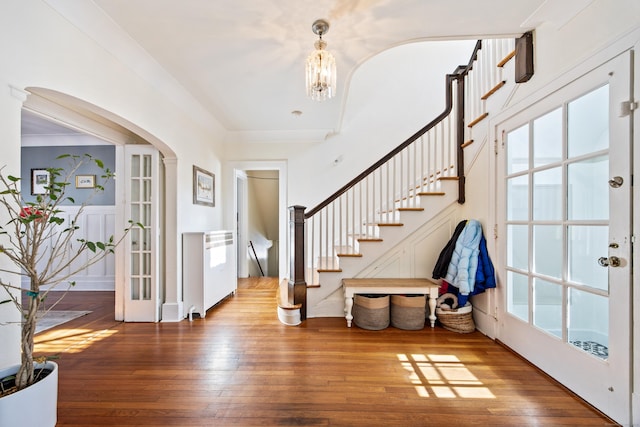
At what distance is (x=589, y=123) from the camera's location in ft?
5.79

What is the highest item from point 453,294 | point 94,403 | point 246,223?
point 246,223

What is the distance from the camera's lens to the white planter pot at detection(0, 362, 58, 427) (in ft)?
4.03

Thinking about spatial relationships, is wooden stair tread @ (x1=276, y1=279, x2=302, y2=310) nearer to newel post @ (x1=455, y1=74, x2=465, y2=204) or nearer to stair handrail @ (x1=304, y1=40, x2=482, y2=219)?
stair handrail @ (x1=304, y1=40, x2=482, y2=219)

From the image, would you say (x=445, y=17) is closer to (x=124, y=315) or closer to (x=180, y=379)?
(x=180, y=379)

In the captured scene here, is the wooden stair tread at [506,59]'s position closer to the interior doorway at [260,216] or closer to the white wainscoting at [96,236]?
the interior doorway at [260,216]

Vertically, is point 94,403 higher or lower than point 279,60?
lower

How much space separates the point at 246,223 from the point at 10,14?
4.29 m

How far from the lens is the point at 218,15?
1898mm

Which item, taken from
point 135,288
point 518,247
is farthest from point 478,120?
point 135,288

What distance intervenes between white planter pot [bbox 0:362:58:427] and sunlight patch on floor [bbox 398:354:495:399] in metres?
2.07

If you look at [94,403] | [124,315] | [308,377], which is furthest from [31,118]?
[308,377]

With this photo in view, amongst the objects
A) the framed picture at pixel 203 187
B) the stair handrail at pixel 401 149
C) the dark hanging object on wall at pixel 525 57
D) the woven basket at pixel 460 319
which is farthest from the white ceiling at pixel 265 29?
the woven basket at pixel 460 319

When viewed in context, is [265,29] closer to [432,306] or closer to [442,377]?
[442,377]

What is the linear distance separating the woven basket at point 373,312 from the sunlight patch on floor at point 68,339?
2.55 metres
